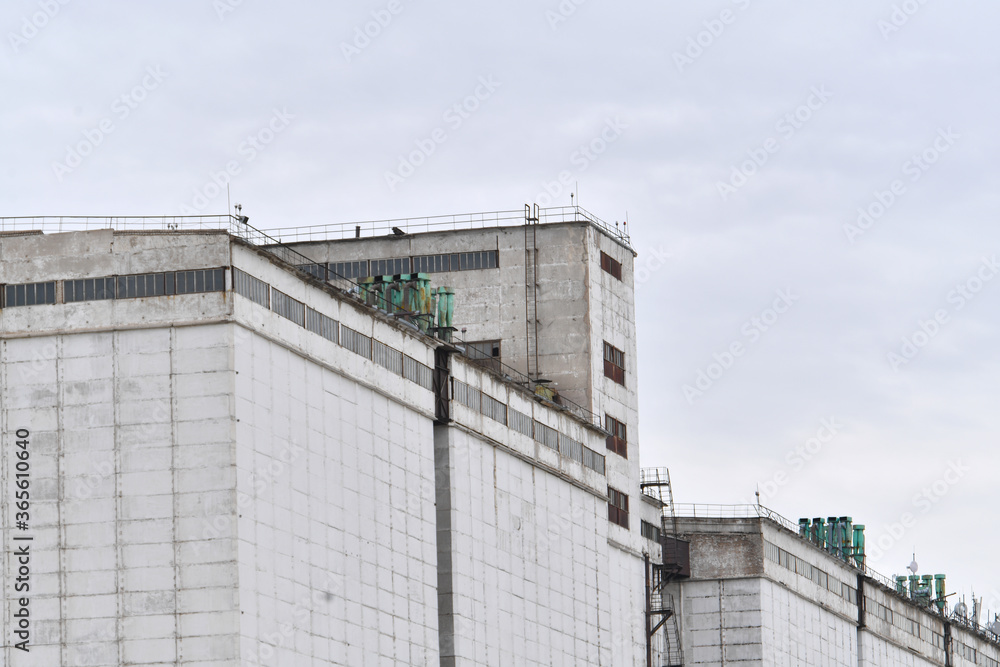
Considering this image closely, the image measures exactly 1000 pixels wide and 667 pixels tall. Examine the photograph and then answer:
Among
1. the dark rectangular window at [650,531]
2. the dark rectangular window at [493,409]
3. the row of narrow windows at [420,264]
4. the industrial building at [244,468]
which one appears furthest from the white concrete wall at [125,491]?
the dark rectangular window at [650,531]

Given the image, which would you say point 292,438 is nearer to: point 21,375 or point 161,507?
point 161,507

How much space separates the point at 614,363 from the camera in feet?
362

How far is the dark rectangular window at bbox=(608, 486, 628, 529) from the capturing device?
10688 centimetres

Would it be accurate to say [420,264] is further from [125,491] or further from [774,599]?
[125,491]

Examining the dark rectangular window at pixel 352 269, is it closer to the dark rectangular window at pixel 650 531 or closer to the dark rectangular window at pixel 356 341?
the dark rectangular window at pixel 650 531

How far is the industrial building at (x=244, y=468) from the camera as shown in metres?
71.9

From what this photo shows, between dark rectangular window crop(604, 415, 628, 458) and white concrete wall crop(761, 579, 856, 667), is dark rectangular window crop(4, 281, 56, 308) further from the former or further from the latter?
white concrete wall crop(761, 579, 856, 667)

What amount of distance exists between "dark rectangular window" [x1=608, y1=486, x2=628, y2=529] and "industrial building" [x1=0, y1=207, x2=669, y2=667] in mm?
13019

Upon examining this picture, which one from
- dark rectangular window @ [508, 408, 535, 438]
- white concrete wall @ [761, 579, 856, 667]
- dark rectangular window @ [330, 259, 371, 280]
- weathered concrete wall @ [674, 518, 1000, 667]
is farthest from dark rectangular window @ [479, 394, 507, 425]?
white concrete wall @ [761, 579, 856, 667]

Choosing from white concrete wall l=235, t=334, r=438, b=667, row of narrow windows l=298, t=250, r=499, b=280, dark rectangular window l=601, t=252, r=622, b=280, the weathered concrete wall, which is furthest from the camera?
the weathered concrete wall

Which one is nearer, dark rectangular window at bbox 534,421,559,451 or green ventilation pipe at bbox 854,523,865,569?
dark rectangular window at bbox 534,421,559,451

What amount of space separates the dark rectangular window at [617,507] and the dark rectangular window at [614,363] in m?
6.82

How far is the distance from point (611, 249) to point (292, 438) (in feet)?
130

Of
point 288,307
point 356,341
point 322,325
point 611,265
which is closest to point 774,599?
point 611,265
